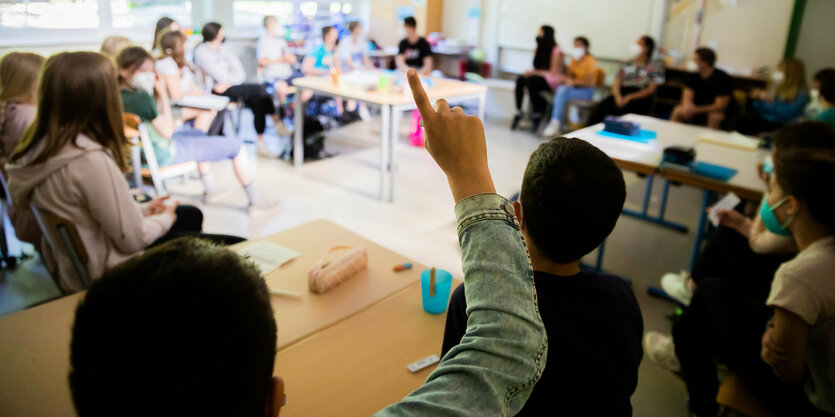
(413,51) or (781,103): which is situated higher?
(413,51)

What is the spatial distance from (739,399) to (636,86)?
4.97 m

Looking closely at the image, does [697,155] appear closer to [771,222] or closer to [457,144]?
[771,222]

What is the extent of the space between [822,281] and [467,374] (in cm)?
142

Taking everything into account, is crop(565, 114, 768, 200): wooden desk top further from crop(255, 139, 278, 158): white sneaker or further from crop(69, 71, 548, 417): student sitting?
crop(255, 139, 278, 158): white sneaker

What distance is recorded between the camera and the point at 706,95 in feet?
17.8

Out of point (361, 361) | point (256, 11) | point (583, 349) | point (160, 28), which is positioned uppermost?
point (256, 11)

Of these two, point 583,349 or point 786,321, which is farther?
point 786,321

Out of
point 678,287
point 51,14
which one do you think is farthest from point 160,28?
point 678,287

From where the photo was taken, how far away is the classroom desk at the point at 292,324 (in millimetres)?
1164

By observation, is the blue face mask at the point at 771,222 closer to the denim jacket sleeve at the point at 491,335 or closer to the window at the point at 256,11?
the denim jacket sleeve at the point at 491,335

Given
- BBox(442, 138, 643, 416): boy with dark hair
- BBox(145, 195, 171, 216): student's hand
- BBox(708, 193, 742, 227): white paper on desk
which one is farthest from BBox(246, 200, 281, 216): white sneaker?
BBox(442, 138, 643, 416): boy with dark hair

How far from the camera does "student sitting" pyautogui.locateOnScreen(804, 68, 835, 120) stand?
4.06m

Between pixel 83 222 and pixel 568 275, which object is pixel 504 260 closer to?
pixel 568 275

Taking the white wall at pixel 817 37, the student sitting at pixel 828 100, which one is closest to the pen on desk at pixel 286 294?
the student sitting at pixel 828 100
